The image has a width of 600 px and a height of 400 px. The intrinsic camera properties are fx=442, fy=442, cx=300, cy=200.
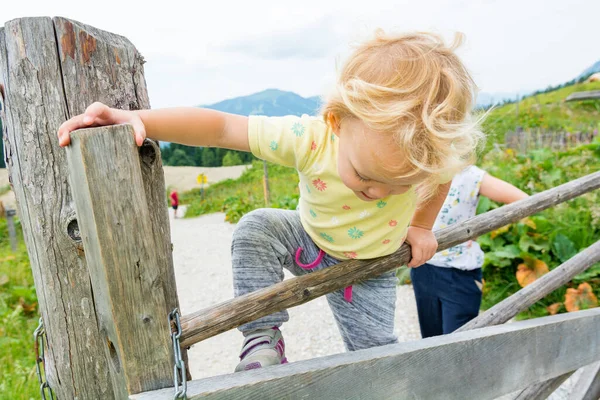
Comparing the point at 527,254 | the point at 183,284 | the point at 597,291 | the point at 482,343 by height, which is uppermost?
the point at 482,343

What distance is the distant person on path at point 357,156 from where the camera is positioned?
39.4 inches

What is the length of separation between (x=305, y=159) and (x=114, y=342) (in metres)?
0.66

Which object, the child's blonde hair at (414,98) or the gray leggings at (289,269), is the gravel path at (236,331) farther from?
the child's blonde hair at (414,98)

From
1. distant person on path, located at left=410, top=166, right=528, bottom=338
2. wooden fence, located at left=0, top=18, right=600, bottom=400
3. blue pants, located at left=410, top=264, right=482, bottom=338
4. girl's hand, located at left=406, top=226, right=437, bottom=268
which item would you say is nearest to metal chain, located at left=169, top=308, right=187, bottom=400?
wooden fence, located at left=0, top=18, right=600, bottom=400

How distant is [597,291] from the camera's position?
11.8 feet

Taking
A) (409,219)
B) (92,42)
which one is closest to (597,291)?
(409,219)

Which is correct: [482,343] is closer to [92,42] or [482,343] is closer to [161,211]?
[161,211]

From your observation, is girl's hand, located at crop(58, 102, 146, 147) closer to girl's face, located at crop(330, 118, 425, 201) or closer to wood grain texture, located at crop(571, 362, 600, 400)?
girl's face, located at crop(330, 118, 425, 201)

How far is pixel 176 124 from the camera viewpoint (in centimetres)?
96

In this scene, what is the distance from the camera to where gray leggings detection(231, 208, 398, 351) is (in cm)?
131

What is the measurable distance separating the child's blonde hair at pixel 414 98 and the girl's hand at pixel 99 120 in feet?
1.52

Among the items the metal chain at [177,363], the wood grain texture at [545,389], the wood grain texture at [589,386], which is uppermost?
the metal chain at [177,363]

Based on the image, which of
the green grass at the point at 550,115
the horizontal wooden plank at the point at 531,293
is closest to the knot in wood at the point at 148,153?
the horizontal wooden plank at the point at 531,293

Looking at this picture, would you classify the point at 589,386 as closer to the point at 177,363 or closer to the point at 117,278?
the point at 177,363
